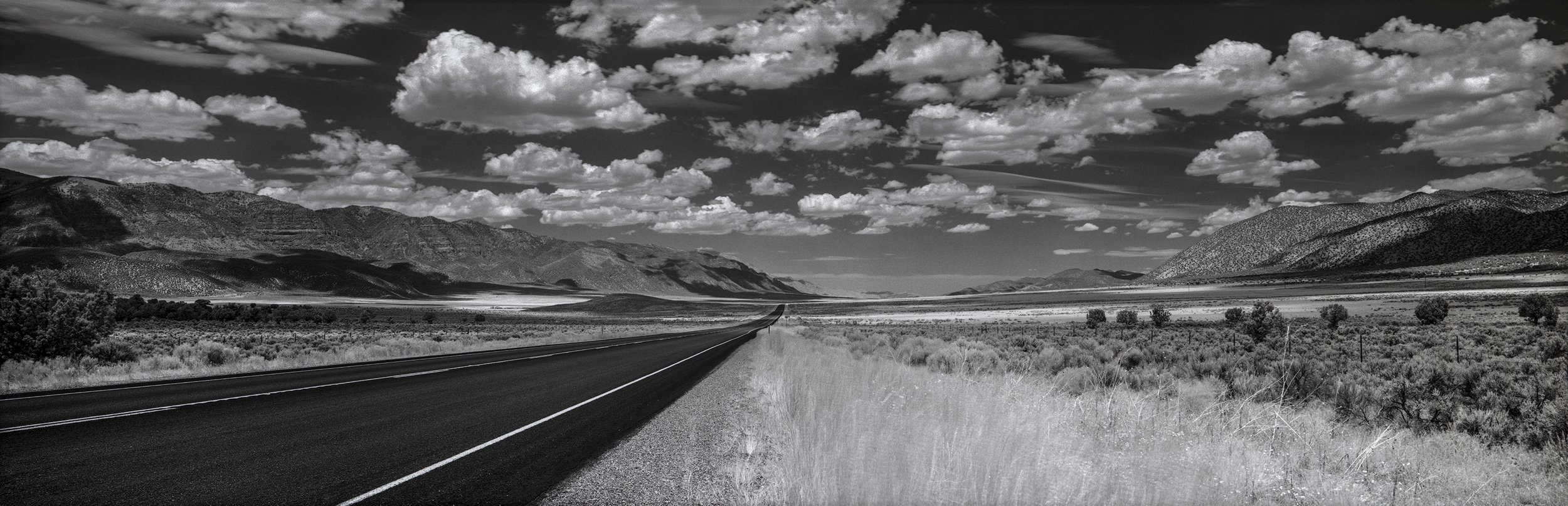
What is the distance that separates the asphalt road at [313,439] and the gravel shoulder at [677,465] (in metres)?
0.28

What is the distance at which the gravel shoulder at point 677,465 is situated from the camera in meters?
6.15

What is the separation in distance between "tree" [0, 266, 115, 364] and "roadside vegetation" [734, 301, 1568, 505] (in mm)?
18307

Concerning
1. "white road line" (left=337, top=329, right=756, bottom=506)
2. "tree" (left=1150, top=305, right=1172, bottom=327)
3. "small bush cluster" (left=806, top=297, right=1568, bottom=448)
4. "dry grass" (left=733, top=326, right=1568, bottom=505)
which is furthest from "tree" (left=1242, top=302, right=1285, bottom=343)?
"white road line" (left=337, top=329, right=756, bottom=506)

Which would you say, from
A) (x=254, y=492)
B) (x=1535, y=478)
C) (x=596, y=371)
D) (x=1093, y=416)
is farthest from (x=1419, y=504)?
(x=596, y=371)

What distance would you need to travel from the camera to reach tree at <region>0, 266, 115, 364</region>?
18656 millimetres

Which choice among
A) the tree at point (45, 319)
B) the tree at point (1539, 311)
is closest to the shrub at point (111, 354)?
the tree at point (45, 319)

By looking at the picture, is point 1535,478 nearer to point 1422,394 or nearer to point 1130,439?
point 1130,439

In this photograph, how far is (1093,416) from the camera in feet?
30.4

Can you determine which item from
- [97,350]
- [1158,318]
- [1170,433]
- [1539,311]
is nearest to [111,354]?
[97,350]

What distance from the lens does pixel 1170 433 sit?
25.2ft

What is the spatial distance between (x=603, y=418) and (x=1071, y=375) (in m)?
9.50

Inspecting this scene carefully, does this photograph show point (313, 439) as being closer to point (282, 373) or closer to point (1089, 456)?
point (1089, 456)

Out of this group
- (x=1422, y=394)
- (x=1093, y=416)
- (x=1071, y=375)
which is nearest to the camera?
(x=1093, y=416)

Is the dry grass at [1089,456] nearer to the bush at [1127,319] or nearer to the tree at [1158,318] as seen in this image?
the tree at [1158,318]
